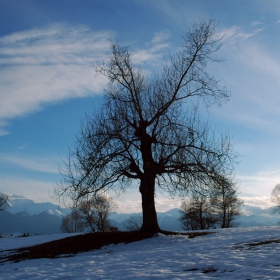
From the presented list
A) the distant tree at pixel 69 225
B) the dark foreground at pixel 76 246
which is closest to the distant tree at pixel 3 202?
the distant tree at pixel 69 225

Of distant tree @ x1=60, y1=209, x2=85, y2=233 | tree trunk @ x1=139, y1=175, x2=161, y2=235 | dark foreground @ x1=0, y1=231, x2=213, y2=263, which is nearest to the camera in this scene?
dark foreground @ x1=0, y1=231, x2=213, y2=263

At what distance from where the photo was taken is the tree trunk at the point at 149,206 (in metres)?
17.4

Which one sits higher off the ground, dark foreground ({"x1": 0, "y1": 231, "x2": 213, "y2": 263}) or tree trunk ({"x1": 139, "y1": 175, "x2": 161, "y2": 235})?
tree trunk ({"x1": 139, "y1": 175, "x2": 161, "y2": 235})

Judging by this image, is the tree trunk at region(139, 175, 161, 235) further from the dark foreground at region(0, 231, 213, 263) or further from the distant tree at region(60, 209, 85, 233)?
Result: the distant tree at region(60, 209, 85, 233)

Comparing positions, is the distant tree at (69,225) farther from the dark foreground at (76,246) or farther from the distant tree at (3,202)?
the dark foreground at (76,246)

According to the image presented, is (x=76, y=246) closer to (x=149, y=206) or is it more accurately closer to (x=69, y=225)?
(x=149, y=206)

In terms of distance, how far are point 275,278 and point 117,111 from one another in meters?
12.8

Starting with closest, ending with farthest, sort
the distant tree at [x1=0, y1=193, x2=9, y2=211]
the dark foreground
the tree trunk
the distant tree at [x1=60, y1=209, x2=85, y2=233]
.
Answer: the dark foreground, the tree trunk, the distant tree at [x1=0, y1=193, x2=9, y2=211], the distant tree at [x1=60, y1=209, x2=85, y2=233]

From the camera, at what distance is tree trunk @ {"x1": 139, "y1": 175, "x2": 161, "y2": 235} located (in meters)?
17.4

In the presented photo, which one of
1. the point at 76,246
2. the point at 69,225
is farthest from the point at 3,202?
the point at 76,246

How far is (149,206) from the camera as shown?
17500 mm

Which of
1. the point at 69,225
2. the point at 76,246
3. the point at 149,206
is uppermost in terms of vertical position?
the point at 69,225

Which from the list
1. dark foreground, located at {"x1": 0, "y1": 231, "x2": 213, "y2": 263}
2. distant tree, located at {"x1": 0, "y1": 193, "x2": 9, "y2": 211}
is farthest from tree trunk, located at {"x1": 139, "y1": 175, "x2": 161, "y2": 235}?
distant tree, located at {"x1": 0, "y1": 193, "x2": 9, "y2": 211}

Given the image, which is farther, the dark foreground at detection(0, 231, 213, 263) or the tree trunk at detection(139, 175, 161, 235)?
the tree trunk at detection(139, 175, 161, 235)
